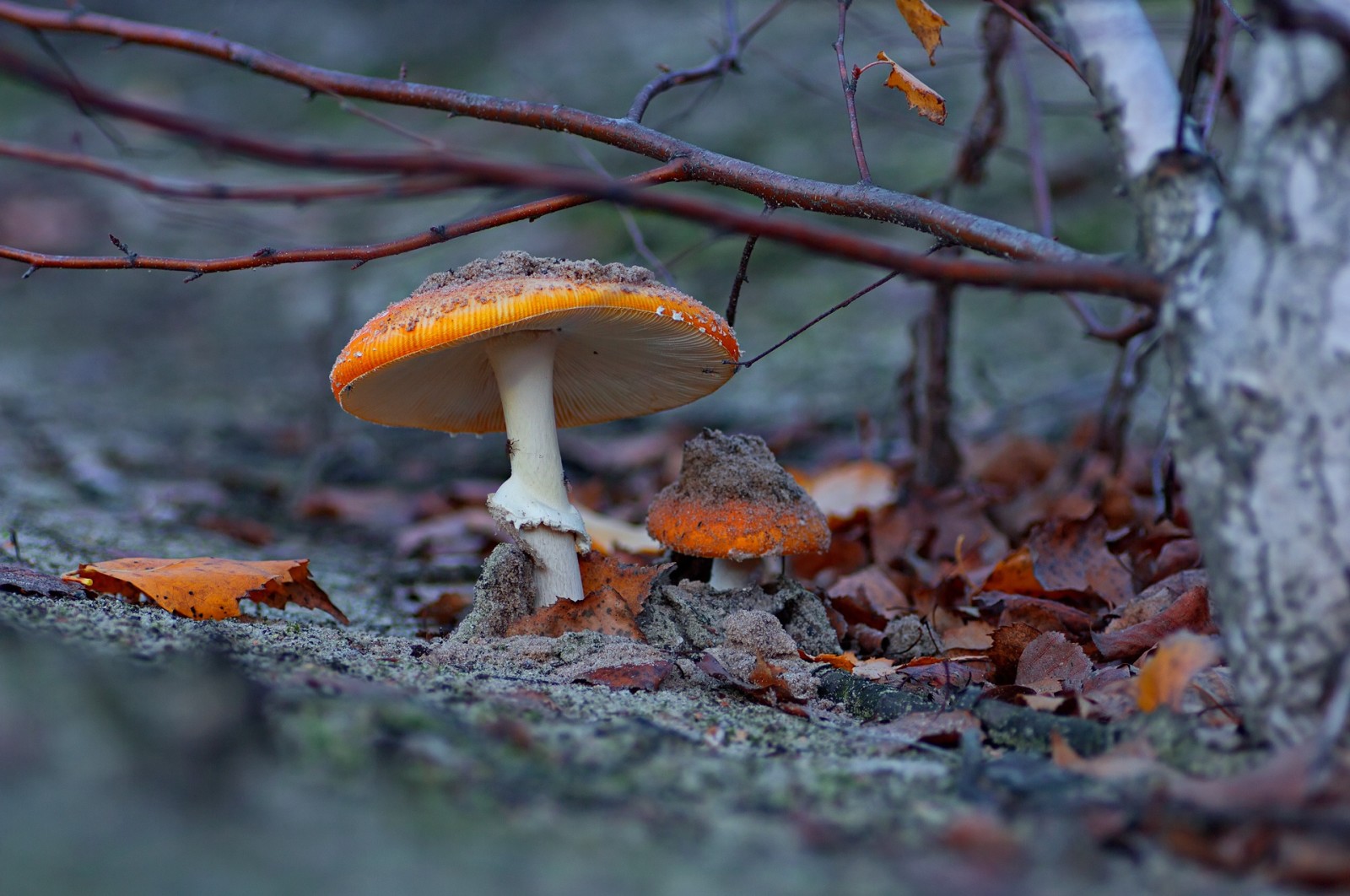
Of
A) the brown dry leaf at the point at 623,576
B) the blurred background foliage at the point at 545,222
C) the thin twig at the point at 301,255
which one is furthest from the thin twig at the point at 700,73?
the blurred background foliage at the point at 545,222

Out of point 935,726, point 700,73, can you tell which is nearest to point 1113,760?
point 935,726

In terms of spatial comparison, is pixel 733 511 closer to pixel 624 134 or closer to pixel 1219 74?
pixel 624 134

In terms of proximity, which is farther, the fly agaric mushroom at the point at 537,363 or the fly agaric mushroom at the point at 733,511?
the fly agaric mushroom at the point at 733,511

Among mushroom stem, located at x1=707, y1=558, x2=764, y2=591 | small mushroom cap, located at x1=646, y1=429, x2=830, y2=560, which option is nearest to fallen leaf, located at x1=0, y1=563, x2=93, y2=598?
small mushroom cap, located at x1=646, y1=429, x2=830, y2=560

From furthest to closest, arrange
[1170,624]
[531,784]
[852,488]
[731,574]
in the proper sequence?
[852,488], [731,574], [1170,624], [531,784]

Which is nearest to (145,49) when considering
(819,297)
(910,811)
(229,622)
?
(819,297)

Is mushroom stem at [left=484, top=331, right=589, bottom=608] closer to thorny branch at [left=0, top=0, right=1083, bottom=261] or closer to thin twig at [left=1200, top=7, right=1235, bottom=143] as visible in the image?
thorny branch at [left=0, top=0, right=1083, bottom=261]

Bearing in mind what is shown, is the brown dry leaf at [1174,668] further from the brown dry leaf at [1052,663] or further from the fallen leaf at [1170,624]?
the fallen leaf at [1170,624]
